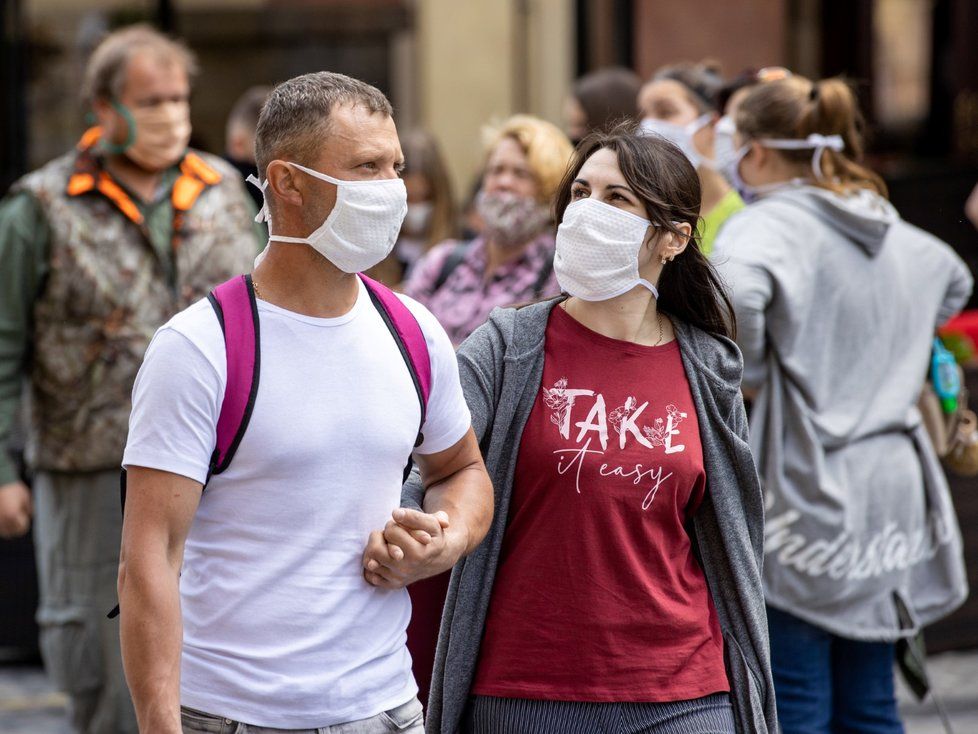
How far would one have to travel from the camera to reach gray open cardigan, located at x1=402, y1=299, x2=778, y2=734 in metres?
3.05

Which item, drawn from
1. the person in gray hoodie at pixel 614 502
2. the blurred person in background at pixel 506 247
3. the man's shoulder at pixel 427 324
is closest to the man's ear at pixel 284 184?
the man's shoulder at pixel 427 324

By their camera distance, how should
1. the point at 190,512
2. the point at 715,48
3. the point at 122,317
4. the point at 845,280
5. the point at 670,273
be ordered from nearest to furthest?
the point at 190,512 → the point at 670,273 → the point at 845,280 → the point at 122,317 → the point at 715,48

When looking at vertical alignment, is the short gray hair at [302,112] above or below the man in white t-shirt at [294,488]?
above

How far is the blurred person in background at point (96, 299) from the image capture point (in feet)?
15.0

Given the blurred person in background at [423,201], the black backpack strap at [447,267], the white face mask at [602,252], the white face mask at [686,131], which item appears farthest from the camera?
the blurred person in background at [423,201]

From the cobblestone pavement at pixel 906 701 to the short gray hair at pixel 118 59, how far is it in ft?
7.87

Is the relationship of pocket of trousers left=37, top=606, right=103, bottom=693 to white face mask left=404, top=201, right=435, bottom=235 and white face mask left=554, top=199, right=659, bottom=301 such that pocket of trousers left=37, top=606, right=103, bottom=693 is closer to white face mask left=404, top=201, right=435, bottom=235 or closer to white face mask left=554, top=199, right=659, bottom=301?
white face mask left=554, top=199, right=659, bottom=301

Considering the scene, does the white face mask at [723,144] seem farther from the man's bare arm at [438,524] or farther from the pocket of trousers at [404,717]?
the pocket of trousers at [404,717]

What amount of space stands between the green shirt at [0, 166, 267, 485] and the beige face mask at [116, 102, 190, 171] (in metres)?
0.13

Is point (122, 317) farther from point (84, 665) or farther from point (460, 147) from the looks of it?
point (460, 147)

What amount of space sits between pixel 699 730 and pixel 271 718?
93 cm

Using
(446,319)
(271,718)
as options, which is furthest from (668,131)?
(271,718)

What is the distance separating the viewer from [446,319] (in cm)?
512

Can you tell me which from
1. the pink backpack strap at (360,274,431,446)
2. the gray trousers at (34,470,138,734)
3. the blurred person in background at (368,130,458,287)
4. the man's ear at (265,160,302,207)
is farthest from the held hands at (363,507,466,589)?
the blurred person in background at (368,130,458,287)
